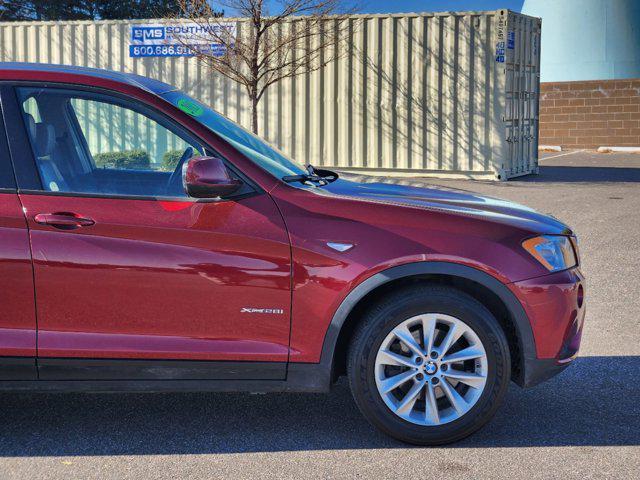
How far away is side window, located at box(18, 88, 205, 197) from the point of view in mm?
4289

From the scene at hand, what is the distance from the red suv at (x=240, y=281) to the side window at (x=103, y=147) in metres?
0.01

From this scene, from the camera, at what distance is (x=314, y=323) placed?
419 centimetres

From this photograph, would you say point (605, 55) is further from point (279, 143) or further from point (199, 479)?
point (199, 479)

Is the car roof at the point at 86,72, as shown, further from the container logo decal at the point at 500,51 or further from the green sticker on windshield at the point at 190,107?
the container logo decal at the point at 500,51

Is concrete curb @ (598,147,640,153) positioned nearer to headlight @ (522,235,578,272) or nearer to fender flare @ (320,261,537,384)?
headlight @ (522,235,578,272)

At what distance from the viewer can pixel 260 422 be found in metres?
4.69

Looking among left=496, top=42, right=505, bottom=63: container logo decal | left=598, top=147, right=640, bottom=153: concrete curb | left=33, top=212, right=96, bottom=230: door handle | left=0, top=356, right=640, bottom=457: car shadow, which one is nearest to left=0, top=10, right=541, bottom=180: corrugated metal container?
left=496, top=42, right=505, bottom=63: container logo decal

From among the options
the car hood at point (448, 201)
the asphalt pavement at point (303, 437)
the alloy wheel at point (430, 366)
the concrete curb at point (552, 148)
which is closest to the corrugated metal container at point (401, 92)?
the concrete curb at point (552, 148)

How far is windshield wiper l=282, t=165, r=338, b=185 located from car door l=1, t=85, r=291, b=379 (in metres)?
0.30

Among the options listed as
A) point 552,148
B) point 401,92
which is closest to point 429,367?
point 401,92

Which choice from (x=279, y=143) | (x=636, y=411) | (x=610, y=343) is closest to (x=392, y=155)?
(x=279, y=143)

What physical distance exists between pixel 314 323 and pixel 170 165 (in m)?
1.00

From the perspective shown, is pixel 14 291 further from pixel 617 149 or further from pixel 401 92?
pixel 617 149

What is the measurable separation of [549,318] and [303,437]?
4.10 ft
